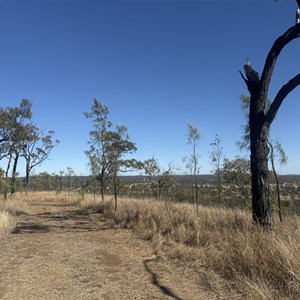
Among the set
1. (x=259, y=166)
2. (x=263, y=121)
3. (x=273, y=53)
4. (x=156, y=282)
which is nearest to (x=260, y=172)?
(x=259, y=166)

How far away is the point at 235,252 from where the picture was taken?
23.4ft

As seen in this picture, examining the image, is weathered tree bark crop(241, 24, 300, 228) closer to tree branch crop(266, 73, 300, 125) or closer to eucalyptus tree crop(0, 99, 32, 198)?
tree branch crop(266, 73, 300, 125)

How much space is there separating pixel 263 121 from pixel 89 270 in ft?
17.4

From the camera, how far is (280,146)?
16.0 m

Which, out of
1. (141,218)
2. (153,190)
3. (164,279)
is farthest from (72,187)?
(164,279)

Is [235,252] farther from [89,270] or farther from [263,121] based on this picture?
[263,121]

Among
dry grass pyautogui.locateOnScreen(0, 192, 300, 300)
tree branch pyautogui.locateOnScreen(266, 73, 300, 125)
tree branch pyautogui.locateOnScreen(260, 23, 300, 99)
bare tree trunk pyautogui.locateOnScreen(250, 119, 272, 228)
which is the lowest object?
dry grass pyautogui.locateOnScreen(0, 192, 300, 300)

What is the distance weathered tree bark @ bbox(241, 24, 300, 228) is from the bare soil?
269cm

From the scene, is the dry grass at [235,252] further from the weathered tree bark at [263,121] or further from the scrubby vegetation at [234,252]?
the weathered tree bark at [263,121]

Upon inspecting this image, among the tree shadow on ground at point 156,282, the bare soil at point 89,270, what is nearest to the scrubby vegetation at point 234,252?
the bare soil at point 89,270

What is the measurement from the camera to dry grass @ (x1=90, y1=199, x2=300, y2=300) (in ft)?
17.9

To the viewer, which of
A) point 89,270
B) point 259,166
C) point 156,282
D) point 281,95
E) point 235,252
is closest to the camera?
point 156,282

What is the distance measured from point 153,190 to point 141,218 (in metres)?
13.8

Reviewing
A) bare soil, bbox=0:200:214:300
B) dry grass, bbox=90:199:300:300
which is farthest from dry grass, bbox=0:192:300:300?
bare soil, bbox=0:200:214:300
